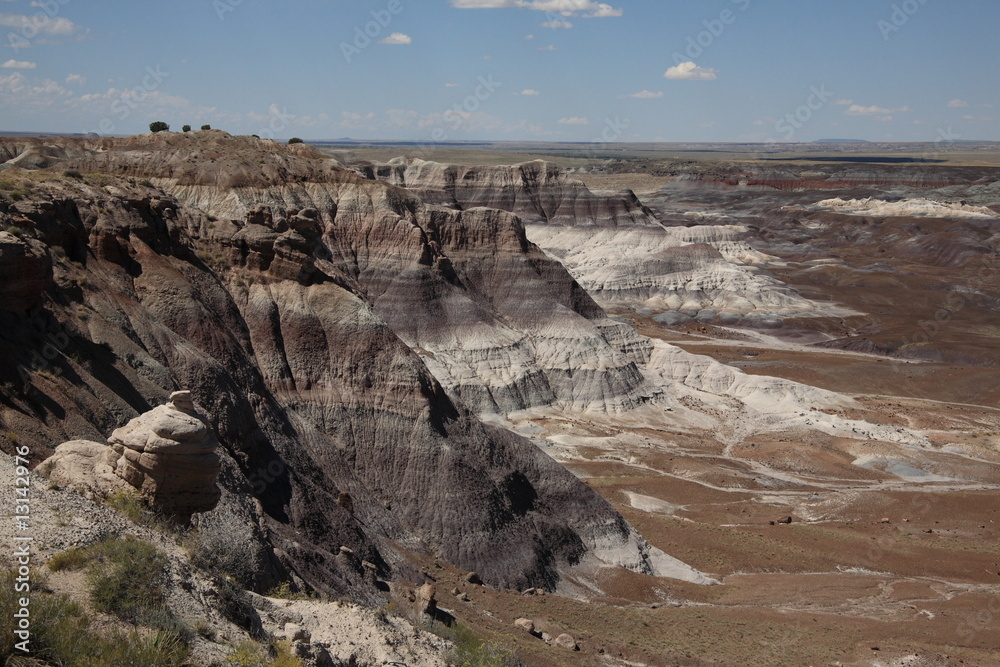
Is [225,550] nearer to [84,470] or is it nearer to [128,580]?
[84,470]

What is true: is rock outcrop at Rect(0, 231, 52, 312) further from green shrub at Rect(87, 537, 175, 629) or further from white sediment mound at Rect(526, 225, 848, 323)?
white sediment mound at Rect(526, 225, 848, 323)

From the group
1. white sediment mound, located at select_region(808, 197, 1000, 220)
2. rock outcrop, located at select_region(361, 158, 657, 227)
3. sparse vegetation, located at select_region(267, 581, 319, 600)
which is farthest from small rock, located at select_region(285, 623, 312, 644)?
white sediment mound, located at select_region(808, 197, 1000, 220)

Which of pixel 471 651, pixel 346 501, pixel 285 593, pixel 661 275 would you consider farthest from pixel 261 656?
pixel 661 275

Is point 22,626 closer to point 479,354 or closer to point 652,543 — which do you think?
point 652,543

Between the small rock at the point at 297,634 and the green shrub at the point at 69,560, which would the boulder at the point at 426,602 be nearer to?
the small rock at the point at 297,634

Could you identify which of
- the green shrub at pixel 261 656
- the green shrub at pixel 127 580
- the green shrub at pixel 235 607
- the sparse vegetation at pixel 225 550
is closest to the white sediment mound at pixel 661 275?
the sparse vegetation at pixel 225 550

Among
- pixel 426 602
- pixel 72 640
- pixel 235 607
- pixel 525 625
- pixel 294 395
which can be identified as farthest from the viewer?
pixel 294 395

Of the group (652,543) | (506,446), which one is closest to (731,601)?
(652,543)
